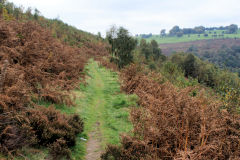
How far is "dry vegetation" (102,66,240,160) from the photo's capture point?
13.9ft

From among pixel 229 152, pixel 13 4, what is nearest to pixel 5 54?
pixel 229 152

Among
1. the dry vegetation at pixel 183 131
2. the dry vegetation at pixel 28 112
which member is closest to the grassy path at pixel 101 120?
the dry vegetation at pixel 28 112

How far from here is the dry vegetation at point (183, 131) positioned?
13.9ft

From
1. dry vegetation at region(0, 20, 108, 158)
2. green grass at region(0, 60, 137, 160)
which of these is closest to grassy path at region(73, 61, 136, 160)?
green grass at region(0, 60, 137, 160)

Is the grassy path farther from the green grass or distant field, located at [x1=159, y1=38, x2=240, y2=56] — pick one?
distant field, located at [x1=159, y1=38, x2=240, y2=56]

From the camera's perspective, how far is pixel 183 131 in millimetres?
4539

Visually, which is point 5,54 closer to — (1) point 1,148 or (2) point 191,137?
(1) point 1,148

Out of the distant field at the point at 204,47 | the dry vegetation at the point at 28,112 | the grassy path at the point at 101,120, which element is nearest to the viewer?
the dry vegetation at the point at 28,112

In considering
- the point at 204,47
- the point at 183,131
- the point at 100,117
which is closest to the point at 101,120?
the point at 100,117

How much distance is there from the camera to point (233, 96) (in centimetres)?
733

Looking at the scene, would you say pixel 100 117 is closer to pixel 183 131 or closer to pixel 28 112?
pixel 28 112

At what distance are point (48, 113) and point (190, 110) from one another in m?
5.04

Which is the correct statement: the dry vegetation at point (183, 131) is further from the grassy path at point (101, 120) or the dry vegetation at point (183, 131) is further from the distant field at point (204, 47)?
the distant field at point (204, 47)

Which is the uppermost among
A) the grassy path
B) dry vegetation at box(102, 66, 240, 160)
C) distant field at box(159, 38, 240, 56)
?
distant field at box(159, 38, 240, 56)
